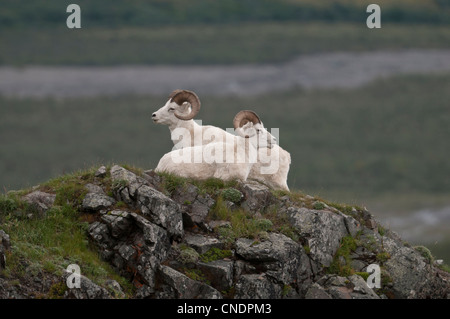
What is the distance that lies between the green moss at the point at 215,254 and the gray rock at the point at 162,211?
867 mm

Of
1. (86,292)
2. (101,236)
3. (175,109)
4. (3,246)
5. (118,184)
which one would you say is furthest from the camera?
(175,109)

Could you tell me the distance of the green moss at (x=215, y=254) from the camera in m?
22.2

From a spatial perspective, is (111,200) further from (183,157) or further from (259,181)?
(259,181)

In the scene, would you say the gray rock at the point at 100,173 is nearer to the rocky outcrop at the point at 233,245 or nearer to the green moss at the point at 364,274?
the rocky outcrop at the point at 233,245

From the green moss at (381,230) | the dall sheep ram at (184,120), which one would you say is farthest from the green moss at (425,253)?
the dall sheep ram at (184,120)

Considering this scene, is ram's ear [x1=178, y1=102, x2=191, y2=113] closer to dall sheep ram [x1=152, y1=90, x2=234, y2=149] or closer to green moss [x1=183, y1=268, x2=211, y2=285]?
dall sheep ram [x1=152, y1=90, x2=234, y2=149]

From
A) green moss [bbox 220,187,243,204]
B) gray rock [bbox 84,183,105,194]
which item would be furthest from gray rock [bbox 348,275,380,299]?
gray rock [bbox 84,183,105,194]

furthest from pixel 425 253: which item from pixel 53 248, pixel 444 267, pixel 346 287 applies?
pixel 53 248

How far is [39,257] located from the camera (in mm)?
20969

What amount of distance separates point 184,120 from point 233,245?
6457mm

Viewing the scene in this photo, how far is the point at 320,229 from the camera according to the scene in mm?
23359

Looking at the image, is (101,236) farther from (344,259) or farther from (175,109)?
(175,109)
